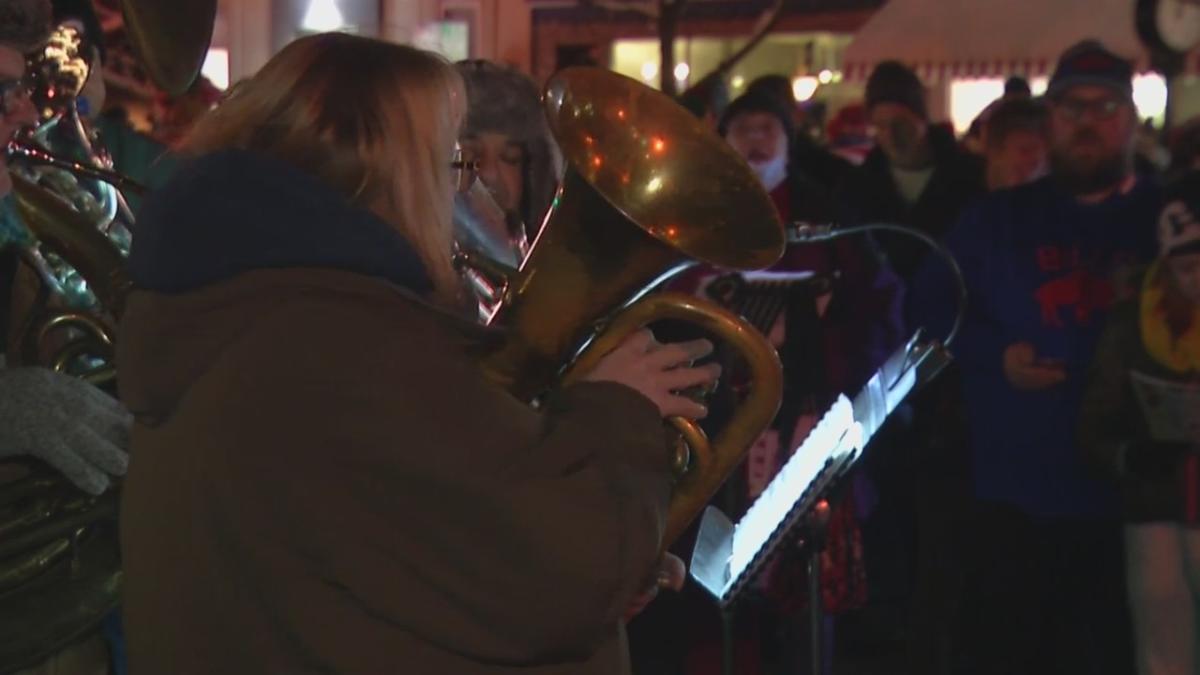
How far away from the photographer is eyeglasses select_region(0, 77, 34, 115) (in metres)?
2.28

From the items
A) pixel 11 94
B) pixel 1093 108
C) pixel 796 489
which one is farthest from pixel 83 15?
pixel 1093 108

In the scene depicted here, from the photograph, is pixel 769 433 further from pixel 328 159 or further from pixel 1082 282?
pixel 328 159

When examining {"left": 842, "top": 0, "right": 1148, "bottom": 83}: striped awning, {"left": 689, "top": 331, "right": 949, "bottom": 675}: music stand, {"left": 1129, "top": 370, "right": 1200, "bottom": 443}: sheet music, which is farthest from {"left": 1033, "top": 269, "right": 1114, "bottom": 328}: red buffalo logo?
{"left": 842, "top": 0, "right": 1148, "bottom": 83}: striped awning

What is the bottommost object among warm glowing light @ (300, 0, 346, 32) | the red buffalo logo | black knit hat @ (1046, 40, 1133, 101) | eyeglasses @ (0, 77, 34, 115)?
the red buffalo logo

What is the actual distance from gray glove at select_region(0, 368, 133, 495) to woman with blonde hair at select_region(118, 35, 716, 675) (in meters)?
0.62

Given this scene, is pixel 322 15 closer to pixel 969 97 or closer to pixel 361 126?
pixel 361 126

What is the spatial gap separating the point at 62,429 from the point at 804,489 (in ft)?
3.83

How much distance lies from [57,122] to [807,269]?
6.75ft

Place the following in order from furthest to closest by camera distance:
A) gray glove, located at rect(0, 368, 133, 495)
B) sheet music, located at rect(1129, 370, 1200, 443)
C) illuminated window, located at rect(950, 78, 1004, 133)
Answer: illuminated window, located at rect(950, 78, 1004, 133) → sheet music, located at rect(1129, 370, 1200, 443) → gray glove, located at rect(0, 368, 133, 495)

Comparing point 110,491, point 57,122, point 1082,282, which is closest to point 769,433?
point 1082,282

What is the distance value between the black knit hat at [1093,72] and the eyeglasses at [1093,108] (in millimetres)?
36

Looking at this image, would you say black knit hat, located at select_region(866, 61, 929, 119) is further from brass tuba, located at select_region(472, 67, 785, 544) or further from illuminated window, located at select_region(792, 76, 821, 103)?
illuminated window, located at select_region(792, 76, 821, 103)

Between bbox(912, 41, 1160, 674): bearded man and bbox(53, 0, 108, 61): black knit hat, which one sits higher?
bbox(53, 0, 108, 61): black knit hat

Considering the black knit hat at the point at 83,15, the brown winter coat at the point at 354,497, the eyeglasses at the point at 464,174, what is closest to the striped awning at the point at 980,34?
the black knit hat at the point at 83,15
